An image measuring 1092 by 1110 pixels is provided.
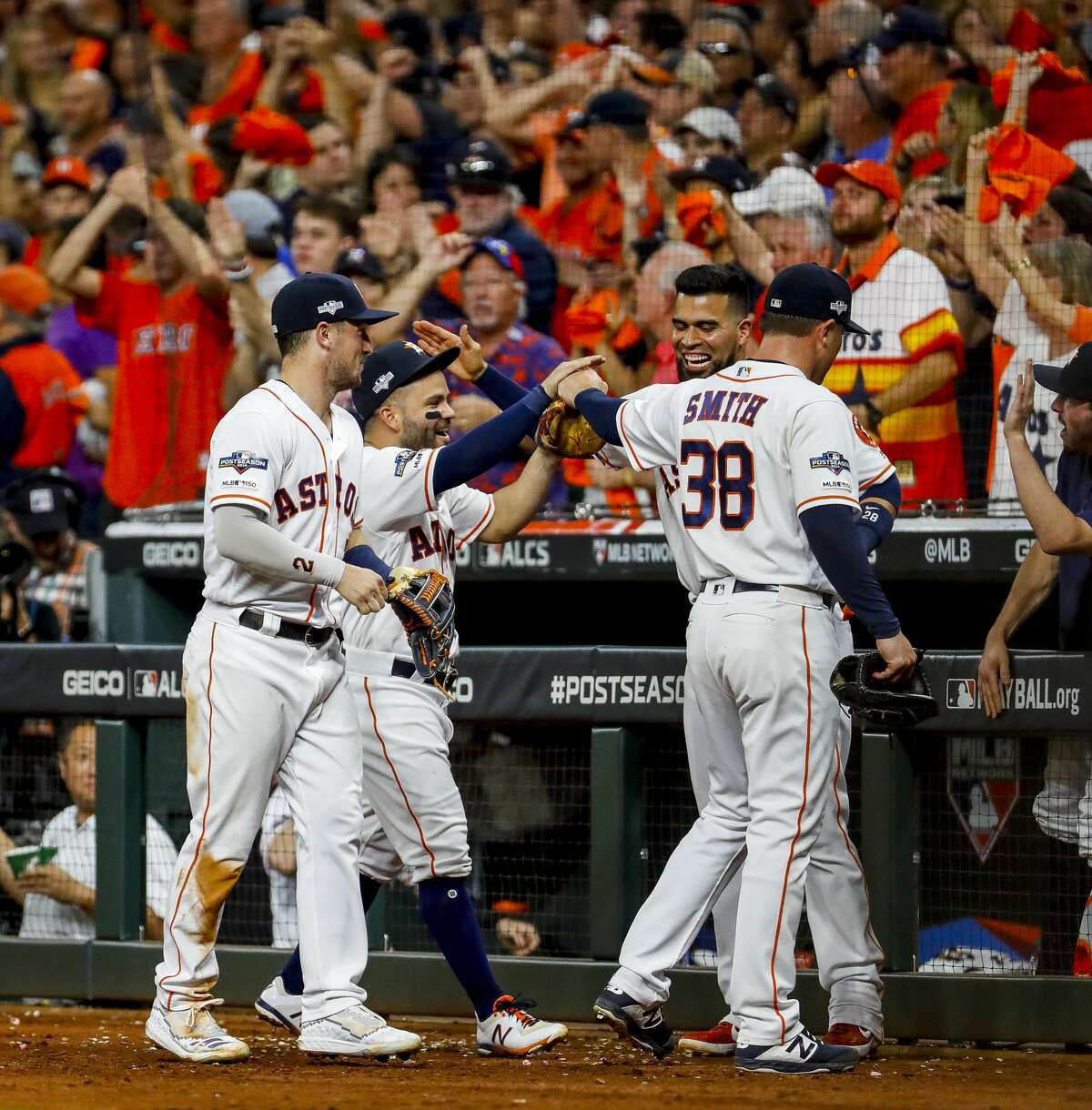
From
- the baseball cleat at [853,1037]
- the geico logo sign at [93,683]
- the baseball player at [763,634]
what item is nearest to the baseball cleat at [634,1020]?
the baseball player at [763,634]

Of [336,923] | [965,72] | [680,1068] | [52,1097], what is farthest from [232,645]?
[965,72]

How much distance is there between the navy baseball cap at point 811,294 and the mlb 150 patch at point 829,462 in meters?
0.43

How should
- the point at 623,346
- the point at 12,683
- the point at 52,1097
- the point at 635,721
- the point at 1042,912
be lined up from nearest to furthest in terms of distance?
the point at 52,1097, the point at 1042,912, the point at 635,721, the point at 12,683, the point at 623,346

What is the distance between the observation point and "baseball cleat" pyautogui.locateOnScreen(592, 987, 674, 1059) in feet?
14.8

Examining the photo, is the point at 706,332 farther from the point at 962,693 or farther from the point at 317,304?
the point at 962,693

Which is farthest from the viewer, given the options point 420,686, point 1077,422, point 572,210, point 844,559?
point 572,210

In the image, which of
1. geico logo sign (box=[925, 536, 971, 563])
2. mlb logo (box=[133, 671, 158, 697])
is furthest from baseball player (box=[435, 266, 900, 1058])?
mlb logo (box=[133, 671, 158, 697])

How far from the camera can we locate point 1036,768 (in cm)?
507

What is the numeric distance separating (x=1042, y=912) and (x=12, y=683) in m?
3.25

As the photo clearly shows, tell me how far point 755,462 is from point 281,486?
3.75 feet

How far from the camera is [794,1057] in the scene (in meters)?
4.34

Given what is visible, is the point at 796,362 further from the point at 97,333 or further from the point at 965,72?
the point at 97,333

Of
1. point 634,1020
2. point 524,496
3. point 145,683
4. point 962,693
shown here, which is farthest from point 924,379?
point 145,683

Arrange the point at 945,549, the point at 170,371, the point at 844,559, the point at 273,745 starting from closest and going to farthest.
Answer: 1. the point at 844,559
2. the point at 273,745
3. the point at 945,549
4. the point at 170,371
